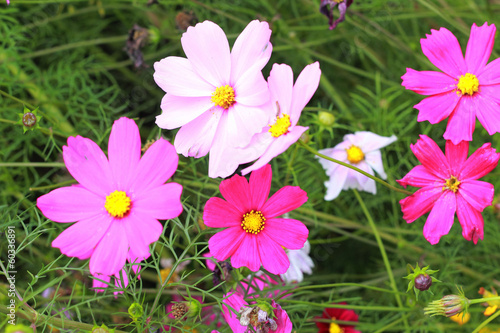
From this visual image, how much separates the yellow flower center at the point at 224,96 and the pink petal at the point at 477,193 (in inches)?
13.4

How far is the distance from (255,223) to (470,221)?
28 centimetres

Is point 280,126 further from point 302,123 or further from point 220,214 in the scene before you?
point 302,123

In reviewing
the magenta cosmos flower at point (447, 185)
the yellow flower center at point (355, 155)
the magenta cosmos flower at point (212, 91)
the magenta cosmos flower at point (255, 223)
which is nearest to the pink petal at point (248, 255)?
the magenta cosmos flower at point (255, 223)

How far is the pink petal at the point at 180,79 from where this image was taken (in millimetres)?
699

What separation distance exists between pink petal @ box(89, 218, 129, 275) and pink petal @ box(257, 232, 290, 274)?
18 centimetres

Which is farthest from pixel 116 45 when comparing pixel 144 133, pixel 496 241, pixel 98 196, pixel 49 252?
pixel 496 241

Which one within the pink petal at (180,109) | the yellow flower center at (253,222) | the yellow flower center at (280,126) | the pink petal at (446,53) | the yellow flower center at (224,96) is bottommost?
the yellow flower center at (253,222)

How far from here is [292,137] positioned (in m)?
0.60

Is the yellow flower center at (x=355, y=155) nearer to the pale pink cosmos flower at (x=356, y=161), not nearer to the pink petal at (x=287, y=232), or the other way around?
the pale pink cosmos flower at (x=356, y=161)

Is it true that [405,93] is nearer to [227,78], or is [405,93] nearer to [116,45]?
[227,78]

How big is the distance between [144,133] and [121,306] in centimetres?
44

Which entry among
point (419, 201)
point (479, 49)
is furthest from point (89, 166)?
point (479, 49)

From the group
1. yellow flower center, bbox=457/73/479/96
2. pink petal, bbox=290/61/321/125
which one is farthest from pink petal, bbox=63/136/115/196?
yellow flower center, bbox=457/73/479/96

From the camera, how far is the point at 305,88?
0.63 meters
